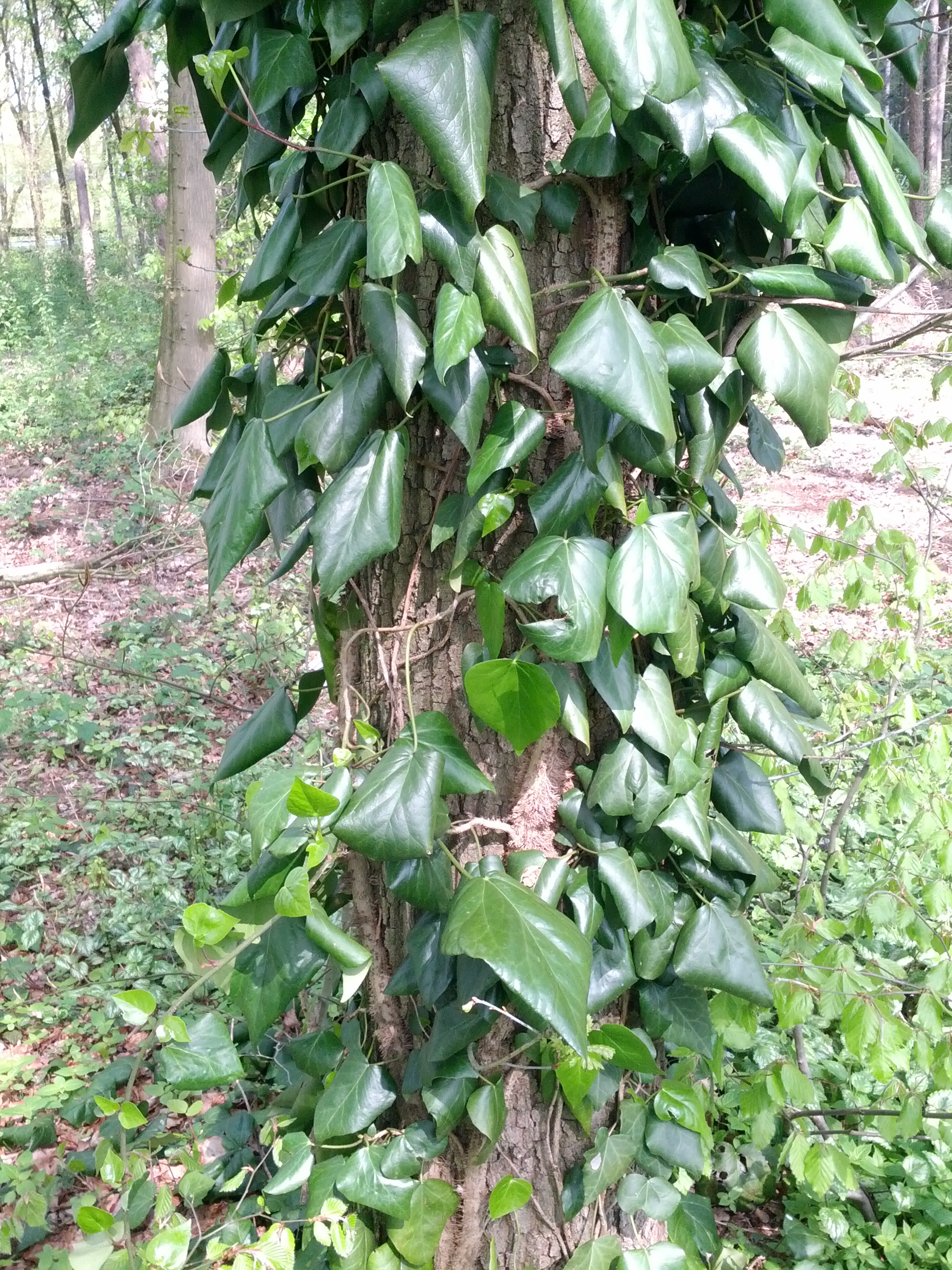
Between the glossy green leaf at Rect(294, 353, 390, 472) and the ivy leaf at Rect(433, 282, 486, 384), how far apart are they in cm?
14

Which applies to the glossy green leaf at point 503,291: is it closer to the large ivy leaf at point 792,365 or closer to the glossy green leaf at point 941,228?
the large ivy leaf at point 792,365

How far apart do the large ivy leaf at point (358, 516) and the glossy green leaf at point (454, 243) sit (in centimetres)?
20

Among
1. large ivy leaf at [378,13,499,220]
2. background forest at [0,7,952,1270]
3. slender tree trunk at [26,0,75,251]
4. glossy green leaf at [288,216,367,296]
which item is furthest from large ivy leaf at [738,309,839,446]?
slender tree trunk at [26,0,75,251]

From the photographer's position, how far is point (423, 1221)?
1290 mm

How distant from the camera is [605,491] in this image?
104 cm

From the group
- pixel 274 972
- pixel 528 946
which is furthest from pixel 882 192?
pixel 274 972

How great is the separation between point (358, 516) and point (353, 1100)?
2.73 ft

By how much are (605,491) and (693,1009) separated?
2.68 ft

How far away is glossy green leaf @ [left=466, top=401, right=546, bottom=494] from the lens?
1.03 metres

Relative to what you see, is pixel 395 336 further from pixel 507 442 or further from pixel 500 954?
pixel 500 954

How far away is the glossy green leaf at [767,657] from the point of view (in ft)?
4.02

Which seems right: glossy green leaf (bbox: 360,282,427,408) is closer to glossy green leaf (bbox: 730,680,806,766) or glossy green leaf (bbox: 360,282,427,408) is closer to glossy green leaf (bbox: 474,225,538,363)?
glossy green leaf (bbox: 474,225,538,363)

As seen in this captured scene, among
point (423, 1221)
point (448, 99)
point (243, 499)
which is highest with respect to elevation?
point (448, 99)

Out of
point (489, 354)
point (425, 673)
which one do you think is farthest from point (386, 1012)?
point (489, 354)
